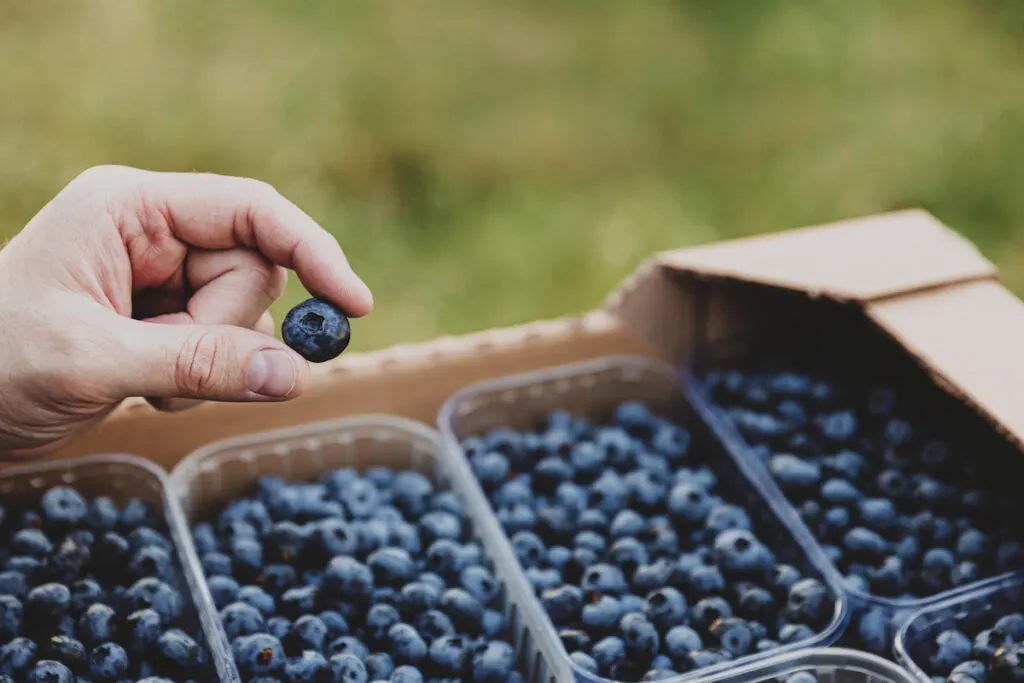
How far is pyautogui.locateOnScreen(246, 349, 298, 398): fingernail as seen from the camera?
4.04 ft

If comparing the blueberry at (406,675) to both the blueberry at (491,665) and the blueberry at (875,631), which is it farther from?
the blueberry at (875,631)

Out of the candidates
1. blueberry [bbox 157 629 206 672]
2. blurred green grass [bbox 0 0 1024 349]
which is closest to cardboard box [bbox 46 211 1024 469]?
blueberry [bbox 157 629 206 672]

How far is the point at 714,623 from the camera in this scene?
149cm

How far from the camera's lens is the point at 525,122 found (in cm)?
321

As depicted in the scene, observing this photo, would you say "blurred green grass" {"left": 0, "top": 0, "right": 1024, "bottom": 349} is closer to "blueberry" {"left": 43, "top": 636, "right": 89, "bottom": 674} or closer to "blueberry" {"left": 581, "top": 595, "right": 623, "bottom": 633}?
"blueberry" {"left": 581, "top": 595, "right": 623, "bottom": 633}

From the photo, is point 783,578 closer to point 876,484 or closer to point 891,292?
point 876,484

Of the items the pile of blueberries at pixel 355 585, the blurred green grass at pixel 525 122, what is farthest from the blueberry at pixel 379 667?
the blurred green grass at pixel 525 122

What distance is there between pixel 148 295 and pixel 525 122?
72.7 inches

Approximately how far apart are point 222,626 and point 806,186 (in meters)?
2.10

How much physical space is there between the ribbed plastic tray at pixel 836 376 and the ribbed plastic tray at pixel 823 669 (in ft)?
0.37

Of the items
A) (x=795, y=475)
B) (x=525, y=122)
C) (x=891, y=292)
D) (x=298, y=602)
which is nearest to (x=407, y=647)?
(x=298, y=602)

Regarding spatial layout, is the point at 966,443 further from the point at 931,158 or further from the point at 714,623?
the point at 931,158

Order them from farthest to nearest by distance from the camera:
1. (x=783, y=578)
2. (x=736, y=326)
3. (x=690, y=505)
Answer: (x=736, y=326), (x=690, y=505), (x=783, y=578)

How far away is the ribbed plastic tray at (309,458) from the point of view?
1.66m
